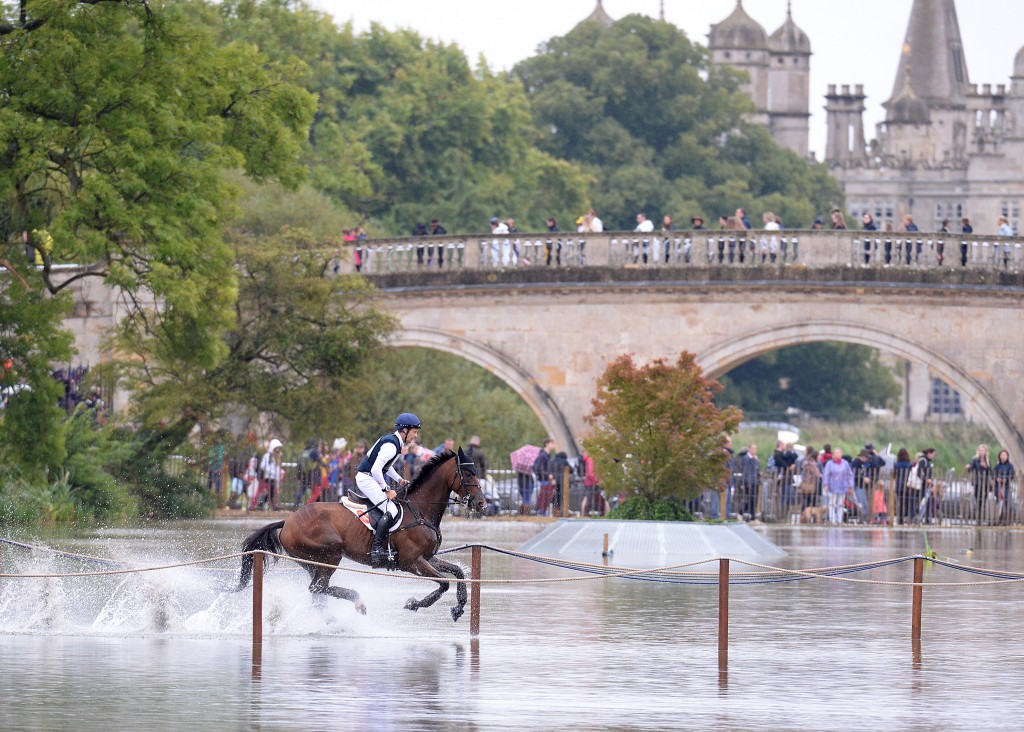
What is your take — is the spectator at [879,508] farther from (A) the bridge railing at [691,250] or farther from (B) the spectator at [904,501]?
(A) the bridge railing at [691,250]

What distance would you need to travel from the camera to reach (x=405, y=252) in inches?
1802

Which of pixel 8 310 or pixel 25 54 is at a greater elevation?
pixel 25 54

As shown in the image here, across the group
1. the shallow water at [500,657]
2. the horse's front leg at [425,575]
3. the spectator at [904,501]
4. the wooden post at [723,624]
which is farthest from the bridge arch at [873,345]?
the wooden post at [723,624]

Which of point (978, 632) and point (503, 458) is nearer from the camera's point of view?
point (978, 632)

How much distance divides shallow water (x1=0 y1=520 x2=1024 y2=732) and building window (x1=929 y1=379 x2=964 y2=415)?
271ft

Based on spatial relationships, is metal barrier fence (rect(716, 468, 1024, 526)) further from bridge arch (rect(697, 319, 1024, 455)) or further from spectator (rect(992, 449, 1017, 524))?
bridge arch (rect(697, 319, 1024, 455))

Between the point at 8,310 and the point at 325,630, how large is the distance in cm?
1127

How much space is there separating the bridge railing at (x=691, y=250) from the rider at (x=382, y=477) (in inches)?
905

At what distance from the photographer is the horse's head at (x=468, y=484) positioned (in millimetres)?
18641

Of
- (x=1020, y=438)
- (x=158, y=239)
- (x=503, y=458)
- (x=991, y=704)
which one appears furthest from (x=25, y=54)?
(x=503, y=458)

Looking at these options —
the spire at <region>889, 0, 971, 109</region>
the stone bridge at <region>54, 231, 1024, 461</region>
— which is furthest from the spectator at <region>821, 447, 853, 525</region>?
the spire at <region>889, 0, 971, 109</region>

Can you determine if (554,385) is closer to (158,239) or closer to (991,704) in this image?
(158,239)

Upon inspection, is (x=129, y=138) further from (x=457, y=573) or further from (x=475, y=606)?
(x=475, y=606)

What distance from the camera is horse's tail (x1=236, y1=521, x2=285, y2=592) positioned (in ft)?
61.7
